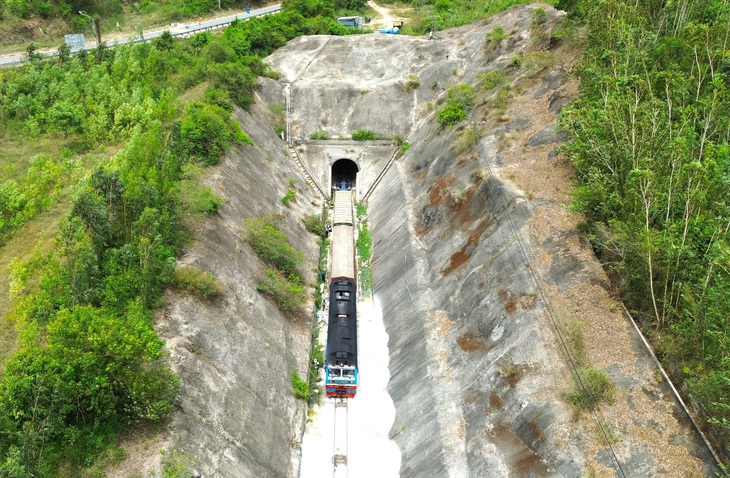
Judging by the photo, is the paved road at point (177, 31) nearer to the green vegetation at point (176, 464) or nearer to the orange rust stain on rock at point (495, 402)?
the green vegetation at point (176, 464)

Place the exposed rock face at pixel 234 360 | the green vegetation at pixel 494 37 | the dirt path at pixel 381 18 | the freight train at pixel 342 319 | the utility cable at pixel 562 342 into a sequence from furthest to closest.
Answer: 1. the dirt path at pixel 381 18
2. the green vegetation at pixel 494 37
3. the freight train at pixel 342 319
4. the exposed rock face at pixel 234 360
5. the utility cable at pixel 562 342

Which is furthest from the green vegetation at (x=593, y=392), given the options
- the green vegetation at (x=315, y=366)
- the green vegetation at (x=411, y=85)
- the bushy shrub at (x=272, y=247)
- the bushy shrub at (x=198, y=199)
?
the green vegetation at (x=411, y=85)

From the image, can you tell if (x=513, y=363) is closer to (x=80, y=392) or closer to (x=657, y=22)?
(x=80, y=392)

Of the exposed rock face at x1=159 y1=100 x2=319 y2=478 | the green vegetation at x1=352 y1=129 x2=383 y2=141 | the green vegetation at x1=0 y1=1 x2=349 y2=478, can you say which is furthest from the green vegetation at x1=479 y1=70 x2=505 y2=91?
the exposed rock face at x1=159 y1=100 x2=319 y2=478

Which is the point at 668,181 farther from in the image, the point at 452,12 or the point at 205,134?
the point at 452,12

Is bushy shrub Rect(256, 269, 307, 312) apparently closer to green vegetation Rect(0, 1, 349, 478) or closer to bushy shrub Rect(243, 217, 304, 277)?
green vegetation Rect(0, 1, 349, 478)

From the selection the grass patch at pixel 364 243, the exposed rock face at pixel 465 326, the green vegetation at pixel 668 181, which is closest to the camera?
the green vegetation at pixel 668 181
